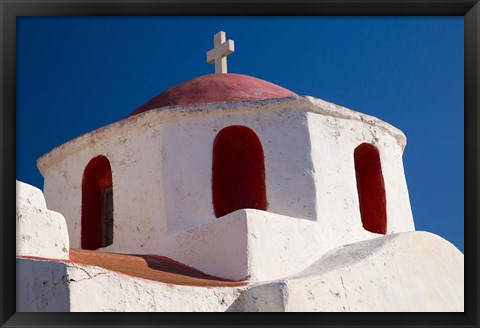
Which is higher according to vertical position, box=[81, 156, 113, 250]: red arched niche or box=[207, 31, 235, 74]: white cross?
box=[207, 31, 235, 74]: white cross

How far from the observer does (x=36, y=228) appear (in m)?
8.59

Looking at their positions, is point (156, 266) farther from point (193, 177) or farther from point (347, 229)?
point (347, 229)

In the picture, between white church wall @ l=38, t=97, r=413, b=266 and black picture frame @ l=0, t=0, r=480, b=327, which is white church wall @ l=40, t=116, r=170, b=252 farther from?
black picture frame @ l=0, t=0, r=480, b=327

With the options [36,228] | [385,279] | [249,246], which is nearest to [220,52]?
[249,246]

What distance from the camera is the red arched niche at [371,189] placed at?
1217 cm

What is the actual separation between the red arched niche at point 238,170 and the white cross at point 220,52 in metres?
1.84

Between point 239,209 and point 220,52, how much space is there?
2.93 meters

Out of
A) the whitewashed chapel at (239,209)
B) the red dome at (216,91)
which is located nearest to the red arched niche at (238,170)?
the whitewashed chapel at (239,209)

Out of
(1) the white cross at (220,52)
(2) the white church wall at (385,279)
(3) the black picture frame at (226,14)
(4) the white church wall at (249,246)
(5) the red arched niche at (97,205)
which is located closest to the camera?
(3) the black picture frame at (226,14)

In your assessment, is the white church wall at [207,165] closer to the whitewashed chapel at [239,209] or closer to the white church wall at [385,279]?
the whitewashed chapel at [239,209]

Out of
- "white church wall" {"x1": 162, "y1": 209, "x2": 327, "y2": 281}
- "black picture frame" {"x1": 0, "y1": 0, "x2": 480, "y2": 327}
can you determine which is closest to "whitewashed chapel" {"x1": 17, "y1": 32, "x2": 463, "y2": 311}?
"white church wall" {"x1": 162, "y1": 209, "x2": 327, "y2": 281}

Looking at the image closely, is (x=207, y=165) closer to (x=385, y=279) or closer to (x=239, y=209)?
A: (x=239, y=209)

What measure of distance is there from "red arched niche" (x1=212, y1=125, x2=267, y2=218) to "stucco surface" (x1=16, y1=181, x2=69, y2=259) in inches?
115

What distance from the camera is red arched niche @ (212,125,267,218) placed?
11570mm
